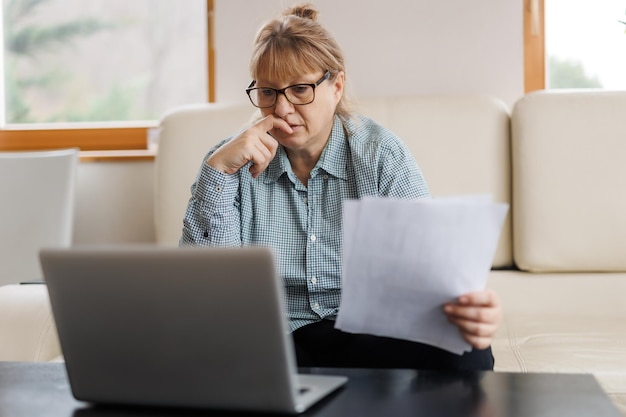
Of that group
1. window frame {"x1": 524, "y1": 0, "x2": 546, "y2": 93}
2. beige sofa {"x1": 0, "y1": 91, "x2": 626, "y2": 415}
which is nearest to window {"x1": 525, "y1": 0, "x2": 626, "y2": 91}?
window frame {"x1": 524, "y1": 0, "x2": 546, "y2": 93}

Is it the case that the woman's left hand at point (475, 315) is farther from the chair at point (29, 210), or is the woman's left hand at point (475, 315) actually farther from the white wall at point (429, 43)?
the chair at point (29, 210)

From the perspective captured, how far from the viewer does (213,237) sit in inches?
64.1

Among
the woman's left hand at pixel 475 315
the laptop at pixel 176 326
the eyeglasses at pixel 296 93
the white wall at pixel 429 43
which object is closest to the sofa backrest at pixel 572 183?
the white wall at pixel 429 43

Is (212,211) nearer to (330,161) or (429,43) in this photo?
(330,161)

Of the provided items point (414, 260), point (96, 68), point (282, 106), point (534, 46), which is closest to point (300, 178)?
point (282, 106)

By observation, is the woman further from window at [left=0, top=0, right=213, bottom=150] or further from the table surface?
window at [left=0, top=0, right=213, bottom=150]

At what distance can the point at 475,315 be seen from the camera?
1.09 meters

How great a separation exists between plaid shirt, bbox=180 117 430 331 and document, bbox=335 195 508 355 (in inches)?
21.2

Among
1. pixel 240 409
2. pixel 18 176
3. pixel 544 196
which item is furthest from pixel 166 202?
pixel 240 409

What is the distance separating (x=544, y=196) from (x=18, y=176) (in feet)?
5.16

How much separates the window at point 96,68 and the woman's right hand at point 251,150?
1.39 m

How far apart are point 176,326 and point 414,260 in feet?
0.97

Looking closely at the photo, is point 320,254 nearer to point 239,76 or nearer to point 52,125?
point 239,76

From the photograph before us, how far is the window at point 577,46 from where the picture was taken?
2703 mm
